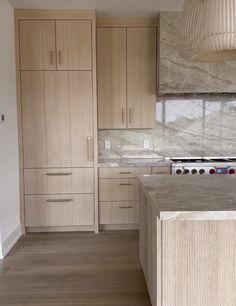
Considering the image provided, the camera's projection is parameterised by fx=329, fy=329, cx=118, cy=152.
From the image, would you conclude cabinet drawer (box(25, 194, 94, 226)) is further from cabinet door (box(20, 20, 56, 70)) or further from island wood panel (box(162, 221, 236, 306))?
island wood panel (box(162, 221, 236, 306))

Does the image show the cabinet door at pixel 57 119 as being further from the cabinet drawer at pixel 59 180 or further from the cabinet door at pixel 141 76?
the cabinet door at pixel 141 76

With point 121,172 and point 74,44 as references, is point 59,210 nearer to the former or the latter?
point 121,172

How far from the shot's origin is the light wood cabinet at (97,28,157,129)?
4.16 meters

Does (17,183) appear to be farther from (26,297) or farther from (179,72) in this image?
(179,72)

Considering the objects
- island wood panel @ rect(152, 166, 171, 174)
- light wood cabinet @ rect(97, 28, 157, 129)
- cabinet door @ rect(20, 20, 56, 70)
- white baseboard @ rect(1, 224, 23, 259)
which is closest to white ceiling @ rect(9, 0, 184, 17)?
cabinet door @ rect(20, 20, 56, 70)

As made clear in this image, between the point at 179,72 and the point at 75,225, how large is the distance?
7.32 feet

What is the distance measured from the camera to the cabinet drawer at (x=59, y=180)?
12.9 feet

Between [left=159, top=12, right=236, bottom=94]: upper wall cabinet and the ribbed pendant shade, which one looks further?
[left=159, top=12, right=236, bottom=94]: upper wall cabinet

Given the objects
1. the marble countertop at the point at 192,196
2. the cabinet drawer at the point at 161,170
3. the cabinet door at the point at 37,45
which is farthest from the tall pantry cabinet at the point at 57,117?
the marble countertop at the point at 192,196

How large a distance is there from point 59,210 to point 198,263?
8.04 ft

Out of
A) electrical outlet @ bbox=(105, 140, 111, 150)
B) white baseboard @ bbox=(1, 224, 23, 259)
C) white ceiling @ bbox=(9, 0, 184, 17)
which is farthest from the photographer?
electrical outlet @ bbox=(105, 140, 111, 150)

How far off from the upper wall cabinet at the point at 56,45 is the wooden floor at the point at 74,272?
6.62 ft

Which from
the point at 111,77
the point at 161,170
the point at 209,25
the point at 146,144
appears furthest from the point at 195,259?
the point at 111,77

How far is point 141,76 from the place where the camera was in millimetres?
4172
